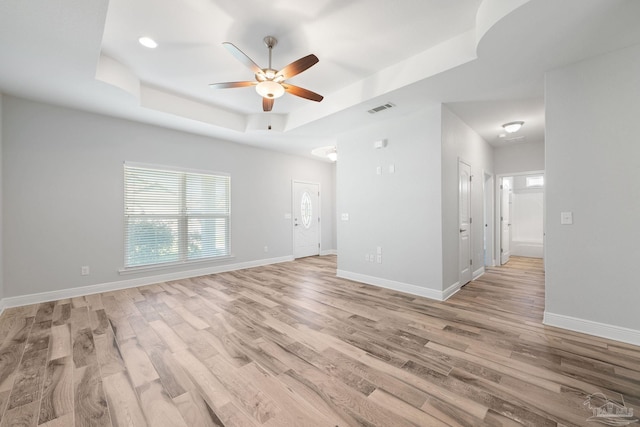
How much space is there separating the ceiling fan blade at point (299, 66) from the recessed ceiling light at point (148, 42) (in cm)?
143

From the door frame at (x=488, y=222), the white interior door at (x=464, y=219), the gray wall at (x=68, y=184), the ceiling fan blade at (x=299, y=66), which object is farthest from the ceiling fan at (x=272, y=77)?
the door frame at (x=488, y=222)

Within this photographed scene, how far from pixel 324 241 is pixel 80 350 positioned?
6.00 m

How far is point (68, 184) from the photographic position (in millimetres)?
3928

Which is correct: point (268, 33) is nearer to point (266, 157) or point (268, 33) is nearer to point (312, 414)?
point (312, 414)

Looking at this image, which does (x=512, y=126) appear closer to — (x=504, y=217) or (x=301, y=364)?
(x=504, y=217)

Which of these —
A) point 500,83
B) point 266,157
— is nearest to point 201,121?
point 266,157

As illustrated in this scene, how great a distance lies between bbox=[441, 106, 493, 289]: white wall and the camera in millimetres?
3791

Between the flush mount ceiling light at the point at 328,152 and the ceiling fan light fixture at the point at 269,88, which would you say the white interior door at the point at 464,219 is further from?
the ceiling fan light fixture at the point at 269,88

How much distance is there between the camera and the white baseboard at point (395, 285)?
3.73 meters

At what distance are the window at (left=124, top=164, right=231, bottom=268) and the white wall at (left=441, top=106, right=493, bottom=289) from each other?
436cm

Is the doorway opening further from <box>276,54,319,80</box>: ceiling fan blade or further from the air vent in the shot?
<box>276,54,319,80</box>: ceiling fan blade

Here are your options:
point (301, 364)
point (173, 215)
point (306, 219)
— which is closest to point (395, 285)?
point (301, 364)

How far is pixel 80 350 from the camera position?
2.38m

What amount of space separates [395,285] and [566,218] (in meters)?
2.31
